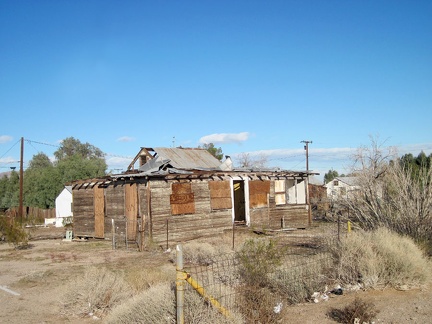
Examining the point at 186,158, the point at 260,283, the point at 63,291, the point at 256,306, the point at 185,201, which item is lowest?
the point at 63,291

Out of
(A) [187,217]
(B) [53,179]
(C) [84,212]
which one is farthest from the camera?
(B) [53,179]

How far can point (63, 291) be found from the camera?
838cm

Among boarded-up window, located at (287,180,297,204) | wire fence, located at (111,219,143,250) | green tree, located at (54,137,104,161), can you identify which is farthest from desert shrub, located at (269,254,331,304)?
green tree, located at (54,137,104,161)

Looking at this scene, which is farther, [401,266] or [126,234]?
[126,234]

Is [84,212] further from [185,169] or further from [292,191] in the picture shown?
[292,191]

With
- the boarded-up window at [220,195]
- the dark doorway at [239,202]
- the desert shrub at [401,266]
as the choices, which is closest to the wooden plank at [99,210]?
the boarded-up window at [220,195]

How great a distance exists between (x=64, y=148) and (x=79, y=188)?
57.5 metres

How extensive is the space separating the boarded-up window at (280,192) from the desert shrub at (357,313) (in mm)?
15293

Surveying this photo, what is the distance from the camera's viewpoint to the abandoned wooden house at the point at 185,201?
1628 cm

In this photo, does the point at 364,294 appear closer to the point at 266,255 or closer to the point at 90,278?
the point at 266,255

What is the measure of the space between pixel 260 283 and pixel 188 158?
58.1 ft

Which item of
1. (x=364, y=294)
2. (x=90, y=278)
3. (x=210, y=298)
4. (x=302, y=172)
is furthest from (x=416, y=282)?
(x=302, y=172)

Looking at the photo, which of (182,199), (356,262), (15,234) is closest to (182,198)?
(182,199)

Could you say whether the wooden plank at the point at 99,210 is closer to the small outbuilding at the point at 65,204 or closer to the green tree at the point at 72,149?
the small outbuilding at the point at 65,204
